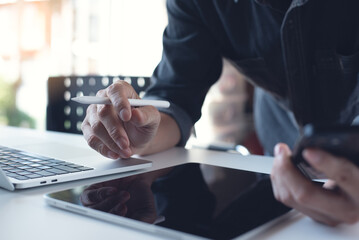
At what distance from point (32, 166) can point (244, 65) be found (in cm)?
63

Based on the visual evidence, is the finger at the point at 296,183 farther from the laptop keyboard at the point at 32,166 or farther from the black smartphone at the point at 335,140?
the laptop keyboard at the point at 32,166

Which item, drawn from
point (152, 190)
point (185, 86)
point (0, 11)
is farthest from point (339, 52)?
point (0, 11)

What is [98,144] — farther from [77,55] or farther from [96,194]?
[77,55]

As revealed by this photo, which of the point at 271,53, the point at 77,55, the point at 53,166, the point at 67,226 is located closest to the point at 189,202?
the point at 67,226

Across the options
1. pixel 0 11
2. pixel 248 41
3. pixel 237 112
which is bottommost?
pixel 237 112

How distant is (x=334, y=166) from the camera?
28 centimetres

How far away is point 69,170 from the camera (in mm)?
525

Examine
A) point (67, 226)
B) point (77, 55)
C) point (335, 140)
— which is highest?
point (77, 55)

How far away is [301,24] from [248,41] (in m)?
0.18

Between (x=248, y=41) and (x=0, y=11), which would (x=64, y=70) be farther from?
(x=248, y=41)

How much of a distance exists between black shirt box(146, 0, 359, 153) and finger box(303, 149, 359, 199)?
53 centimetres

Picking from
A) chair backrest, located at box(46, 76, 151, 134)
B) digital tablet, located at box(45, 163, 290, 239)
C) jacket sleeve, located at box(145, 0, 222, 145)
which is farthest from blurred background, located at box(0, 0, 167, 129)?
digital tablet, located at box(45, 163, 290, 239)

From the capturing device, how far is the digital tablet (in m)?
0.34

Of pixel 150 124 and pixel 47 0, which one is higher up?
pixel 47 0
